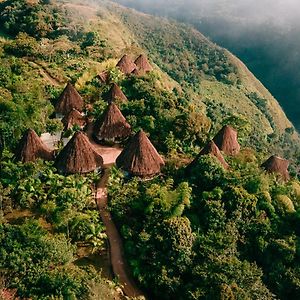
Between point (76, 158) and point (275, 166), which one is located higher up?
point (275, 166)

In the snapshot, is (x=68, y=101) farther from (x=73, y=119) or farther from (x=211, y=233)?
(x=211, y=233)

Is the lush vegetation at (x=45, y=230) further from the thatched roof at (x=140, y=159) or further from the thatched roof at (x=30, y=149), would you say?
the thatched roof at (x=140, y=159)

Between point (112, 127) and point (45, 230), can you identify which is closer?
point (45, 230)

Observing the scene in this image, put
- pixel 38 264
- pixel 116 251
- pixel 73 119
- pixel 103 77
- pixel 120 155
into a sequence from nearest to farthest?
pixel 38 264 → pixel 116 251 → pixel 120 155 → pixel 73 119 → pixel 103 77

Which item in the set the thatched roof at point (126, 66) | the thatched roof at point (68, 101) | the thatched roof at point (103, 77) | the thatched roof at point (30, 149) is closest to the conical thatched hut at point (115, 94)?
the thatched roof at point (68, 101)

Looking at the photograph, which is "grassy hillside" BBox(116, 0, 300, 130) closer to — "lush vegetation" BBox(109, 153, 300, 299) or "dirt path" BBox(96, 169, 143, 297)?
"lush vegetation" BBox(109, 153, 300, 299)

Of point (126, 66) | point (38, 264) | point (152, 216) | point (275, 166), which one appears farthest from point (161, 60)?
point (38, 264)

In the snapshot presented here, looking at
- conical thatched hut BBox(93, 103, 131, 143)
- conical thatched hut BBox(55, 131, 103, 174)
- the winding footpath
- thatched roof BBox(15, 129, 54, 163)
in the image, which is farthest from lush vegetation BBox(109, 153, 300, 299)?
conical thatched hut BBox(93, 103, 131, 143)
